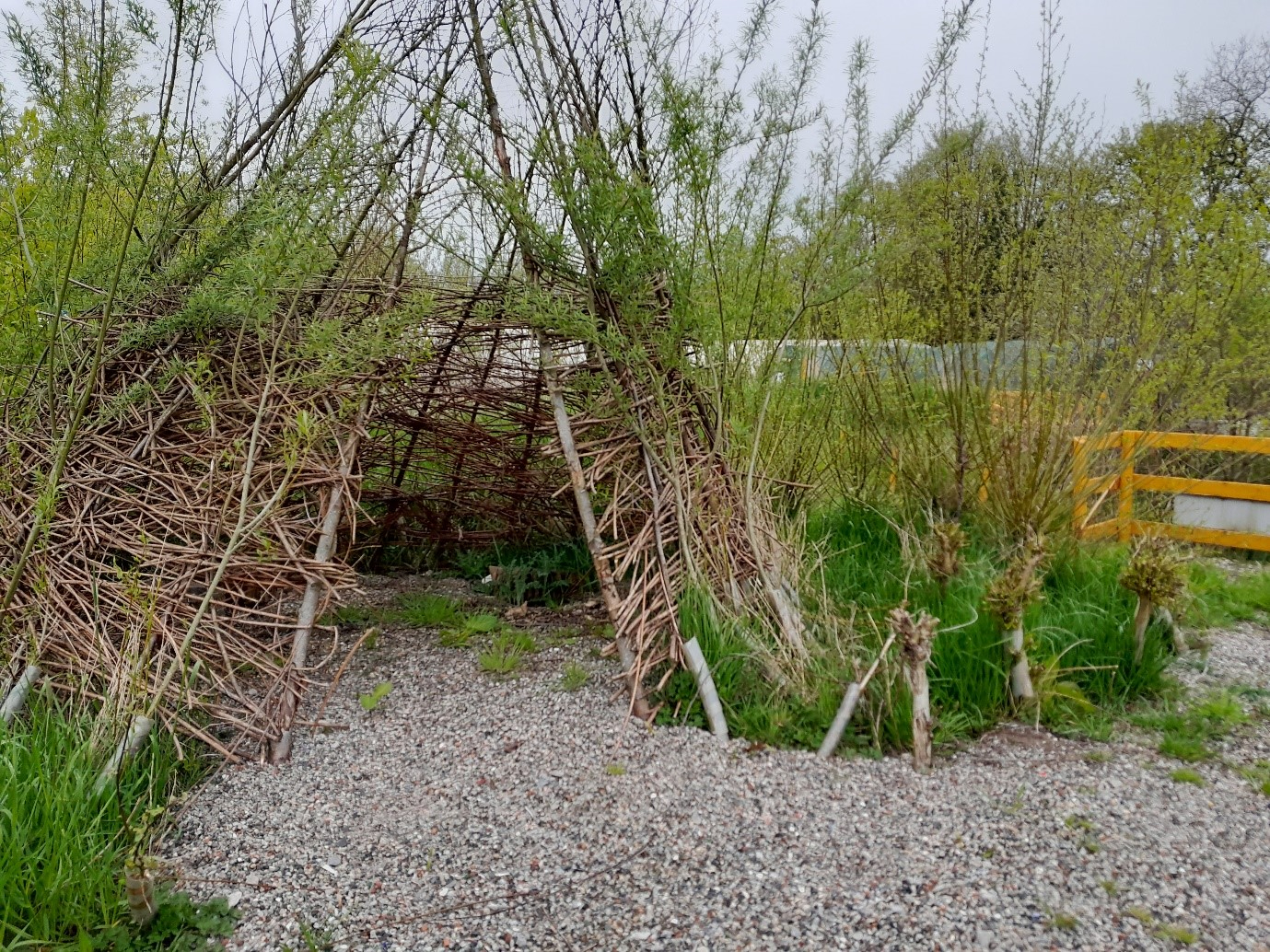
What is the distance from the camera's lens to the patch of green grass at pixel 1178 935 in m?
1.84

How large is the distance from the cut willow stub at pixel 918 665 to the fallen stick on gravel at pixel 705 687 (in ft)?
1.92

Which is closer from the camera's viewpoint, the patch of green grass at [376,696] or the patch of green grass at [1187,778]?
the patch of green grass at [1187,778]

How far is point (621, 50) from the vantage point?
3.12 m

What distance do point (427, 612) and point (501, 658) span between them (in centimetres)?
67

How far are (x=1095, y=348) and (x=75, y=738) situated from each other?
4676mm

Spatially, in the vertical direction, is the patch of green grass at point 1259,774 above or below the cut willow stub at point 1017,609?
below

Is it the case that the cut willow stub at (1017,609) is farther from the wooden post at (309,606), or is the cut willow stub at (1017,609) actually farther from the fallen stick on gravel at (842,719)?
the wooden post at (309,606)

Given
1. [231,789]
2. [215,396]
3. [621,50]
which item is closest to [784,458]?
[621,50]

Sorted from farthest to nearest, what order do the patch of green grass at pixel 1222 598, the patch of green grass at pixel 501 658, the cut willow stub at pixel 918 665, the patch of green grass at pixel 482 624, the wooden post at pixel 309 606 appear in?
the patch of green grass at pixel 1222 598 → the patch of green grass at pixel 482 624 → the patch of green grass at pixel 501 658 → the wooden post at pixel 309 606 → the cut willow stub at pixel 918 665

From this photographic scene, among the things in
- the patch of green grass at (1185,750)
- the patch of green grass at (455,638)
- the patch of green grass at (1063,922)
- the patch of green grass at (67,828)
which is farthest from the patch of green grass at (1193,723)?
the patch of green grass at (67,828)

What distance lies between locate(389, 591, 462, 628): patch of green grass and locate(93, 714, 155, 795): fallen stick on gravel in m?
1.49

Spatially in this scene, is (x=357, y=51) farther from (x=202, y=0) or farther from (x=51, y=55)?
(x=51, y=55)

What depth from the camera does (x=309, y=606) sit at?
2.81m

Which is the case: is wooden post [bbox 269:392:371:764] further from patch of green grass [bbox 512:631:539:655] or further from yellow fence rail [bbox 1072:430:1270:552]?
yellow fence rail [bbox 1072:430:1270:552]
